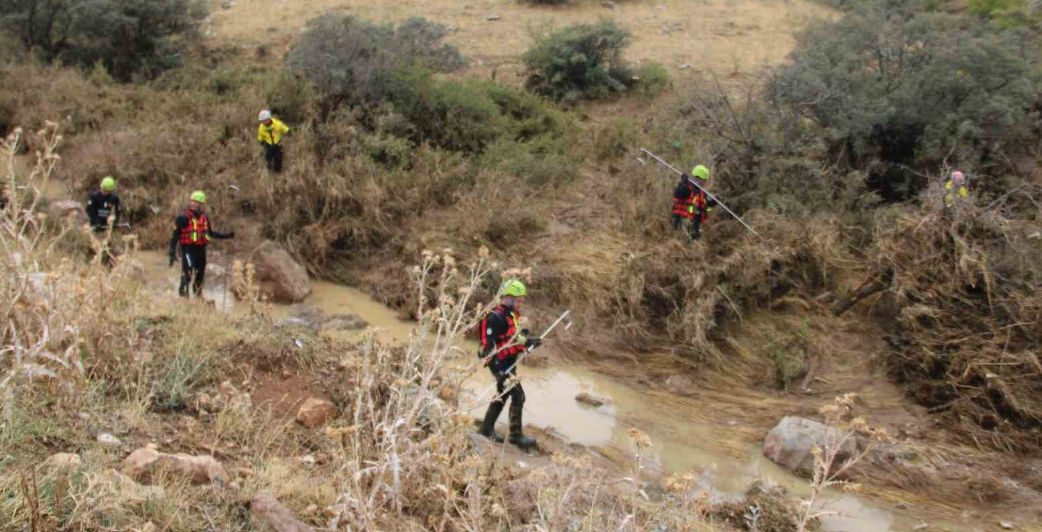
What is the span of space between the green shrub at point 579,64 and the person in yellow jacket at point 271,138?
18.1 ft

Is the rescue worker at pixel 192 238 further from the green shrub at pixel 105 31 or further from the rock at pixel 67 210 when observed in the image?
the green shrub at pixel 105 31

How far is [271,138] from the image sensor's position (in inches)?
472

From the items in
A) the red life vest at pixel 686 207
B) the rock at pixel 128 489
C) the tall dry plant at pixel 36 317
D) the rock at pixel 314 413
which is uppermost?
the tall dry plant at pixel 36 317

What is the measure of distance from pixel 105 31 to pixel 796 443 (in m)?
15.5

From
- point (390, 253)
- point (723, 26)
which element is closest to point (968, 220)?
point (390, 253)

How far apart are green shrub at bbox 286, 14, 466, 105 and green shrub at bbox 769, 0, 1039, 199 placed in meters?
6.29

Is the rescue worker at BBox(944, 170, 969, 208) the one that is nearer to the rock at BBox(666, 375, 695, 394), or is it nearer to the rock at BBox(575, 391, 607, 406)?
the rock at BBox(666, 375, 695, 394)

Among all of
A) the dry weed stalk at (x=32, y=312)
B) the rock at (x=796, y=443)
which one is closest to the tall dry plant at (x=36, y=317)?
the dry weed stalk at (x=32, y=312)

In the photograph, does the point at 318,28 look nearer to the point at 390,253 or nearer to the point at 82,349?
the point at 390,253

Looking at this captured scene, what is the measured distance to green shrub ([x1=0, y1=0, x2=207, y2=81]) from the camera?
16.5m

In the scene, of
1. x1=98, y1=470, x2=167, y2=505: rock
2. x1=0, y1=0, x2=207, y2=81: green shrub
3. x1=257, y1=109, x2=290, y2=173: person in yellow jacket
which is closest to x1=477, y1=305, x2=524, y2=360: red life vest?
x1=98, y1=470, x2=167, y2=505: rock

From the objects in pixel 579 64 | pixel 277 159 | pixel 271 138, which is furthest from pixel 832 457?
pixel 579 64

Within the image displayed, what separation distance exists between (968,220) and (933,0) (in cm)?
990

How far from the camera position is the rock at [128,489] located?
3.56m
